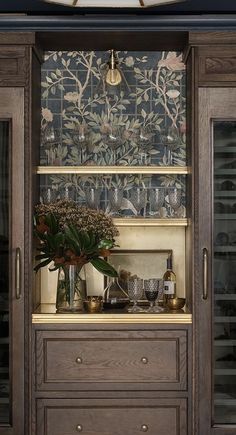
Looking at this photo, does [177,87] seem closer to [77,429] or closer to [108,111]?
[108,111]

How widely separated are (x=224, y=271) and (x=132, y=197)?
0.63m

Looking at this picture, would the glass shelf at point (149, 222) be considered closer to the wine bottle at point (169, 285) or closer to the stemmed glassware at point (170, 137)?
the wine bottle at point (169, 285)

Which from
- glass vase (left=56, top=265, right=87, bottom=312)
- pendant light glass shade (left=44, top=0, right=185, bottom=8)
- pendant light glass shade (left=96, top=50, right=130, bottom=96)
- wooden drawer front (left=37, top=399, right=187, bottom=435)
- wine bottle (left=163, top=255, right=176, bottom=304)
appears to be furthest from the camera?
pendant light glass shade (left=96, top=50, right=130, bottom=96)

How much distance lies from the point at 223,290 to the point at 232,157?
62 cm

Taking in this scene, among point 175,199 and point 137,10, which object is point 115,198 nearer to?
point 175,199

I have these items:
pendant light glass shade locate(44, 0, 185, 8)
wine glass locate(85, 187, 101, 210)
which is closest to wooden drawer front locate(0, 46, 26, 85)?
wine glass locate(85, 187, 101, 210)

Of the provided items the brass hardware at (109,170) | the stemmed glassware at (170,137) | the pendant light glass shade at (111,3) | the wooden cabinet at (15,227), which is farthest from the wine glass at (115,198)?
the pendant light glass shade at (111,3)

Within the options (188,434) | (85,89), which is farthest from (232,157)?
(188,434)

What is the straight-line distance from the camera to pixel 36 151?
3404 mm

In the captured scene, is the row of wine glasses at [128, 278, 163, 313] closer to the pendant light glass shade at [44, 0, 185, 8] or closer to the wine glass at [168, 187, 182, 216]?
the wine glass at [168, 187, 182, 216]

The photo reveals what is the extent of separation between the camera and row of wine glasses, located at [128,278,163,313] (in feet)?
10.8

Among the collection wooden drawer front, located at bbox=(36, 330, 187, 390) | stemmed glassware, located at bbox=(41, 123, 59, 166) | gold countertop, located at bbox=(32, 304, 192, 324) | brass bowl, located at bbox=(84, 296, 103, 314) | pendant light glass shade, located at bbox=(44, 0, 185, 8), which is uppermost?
pendant light glass shade, located at bbox=(44, 0, 185, 8)

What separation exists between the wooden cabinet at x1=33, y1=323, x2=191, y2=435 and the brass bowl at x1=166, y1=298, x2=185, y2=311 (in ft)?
0.51

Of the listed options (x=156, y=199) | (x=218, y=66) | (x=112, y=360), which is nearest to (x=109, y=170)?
(x=156, y=199)
